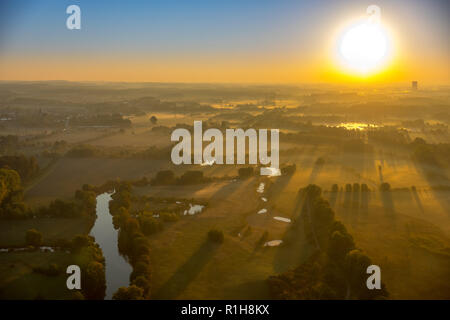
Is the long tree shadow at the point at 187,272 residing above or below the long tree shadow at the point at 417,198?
below

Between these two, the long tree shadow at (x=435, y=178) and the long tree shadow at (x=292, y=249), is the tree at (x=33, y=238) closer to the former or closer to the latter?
the long tree shadow at (x=292, y=249)

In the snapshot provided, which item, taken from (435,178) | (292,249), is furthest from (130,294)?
(435,178)

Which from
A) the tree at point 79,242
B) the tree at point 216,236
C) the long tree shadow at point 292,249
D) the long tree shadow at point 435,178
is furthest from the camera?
the long tree shadow at point 435,178

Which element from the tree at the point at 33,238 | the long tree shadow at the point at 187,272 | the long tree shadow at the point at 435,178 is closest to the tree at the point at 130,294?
the long tree shadow at the point at 187,272

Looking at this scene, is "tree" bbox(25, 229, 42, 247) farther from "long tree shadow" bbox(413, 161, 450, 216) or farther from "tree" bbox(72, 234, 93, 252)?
"long tree shadow" bbox(413, 161, 450, 216)

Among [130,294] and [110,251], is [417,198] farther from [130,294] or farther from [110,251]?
[130,294]

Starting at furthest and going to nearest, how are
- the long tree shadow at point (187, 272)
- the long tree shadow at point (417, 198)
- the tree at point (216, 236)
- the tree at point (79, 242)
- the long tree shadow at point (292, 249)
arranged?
1. the long tree shadow at point (417, 198)
2. the tree at point (216, 236)
3. the tree at point (79, 242)
4. the long tree shadow at point (292, 249)
5. the long tree shadow at point (187, 272)
